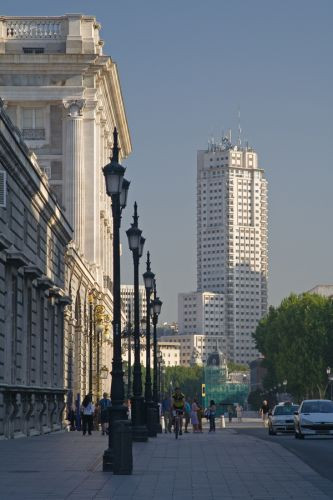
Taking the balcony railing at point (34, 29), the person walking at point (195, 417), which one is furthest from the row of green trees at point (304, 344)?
the person walking at point (195, 417)

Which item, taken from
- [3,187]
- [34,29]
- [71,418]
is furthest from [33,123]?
[3,187]

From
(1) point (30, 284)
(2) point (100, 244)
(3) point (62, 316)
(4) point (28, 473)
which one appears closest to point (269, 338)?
(2) point (100, 244)

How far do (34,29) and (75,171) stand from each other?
11.3 m

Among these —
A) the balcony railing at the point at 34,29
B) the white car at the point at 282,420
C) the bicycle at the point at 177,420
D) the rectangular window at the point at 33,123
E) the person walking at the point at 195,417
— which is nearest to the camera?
the bicycle at the point at 177,420

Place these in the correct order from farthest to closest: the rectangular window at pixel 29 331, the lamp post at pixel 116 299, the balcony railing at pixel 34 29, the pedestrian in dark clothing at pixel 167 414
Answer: the balcony railing at pixel 34 29
the pedestrian in dark clothing at pixel 167 414
the rectangular window at pixel 29 331
the lamp post at pixel 116 299

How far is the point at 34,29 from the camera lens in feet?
322

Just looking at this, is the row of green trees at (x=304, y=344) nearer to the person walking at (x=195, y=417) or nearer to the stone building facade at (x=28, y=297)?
the person walking at (x=195, y=417)

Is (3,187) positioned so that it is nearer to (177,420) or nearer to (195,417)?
(177,420)

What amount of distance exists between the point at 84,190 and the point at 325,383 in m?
58.4

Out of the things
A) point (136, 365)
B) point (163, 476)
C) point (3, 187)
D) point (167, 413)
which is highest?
point (3, 187)

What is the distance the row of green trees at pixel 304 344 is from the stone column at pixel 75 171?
188ft

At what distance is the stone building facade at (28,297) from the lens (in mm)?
44750

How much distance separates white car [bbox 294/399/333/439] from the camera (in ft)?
174

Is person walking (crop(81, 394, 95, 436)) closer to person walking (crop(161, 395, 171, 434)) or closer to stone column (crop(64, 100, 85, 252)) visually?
person walking (crop(161, 395, 171, 434))
